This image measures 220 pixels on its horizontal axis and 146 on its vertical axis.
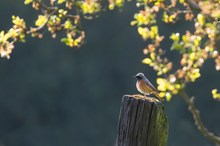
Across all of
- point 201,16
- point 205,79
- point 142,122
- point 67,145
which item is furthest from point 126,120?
point 205,79

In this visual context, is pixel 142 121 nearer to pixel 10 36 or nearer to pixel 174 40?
pixel 174 40

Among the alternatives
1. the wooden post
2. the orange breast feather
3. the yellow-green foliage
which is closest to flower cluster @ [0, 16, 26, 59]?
the yellow-green foliage

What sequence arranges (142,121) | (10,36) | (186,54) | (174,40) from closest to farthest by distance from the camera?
(142,121) < (186,54) < (174,40) < (10,36)

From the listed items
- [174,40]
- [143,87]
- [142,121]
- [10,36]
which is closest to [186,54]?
[174,40]

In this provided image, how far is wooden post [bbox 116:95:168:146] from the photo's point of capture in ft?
15.3

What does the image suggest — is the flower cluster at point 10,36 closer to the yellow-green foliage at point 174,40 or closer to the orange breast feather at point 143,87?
the yellow-green foliage at point 174,40

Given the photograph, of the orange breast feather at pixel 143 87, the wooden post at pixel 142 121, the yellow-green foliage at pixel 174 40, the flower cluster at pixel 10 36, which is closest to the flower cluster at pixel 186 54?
the yellow-green foliage at pixel 174 40

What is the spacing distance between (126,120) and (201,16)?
147 cm

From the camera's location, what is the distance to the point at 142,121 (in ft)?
15.3

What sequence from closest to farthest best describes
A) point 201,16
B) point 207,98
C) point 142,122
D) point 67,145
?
point 142,122 → point 201,16 → point 67,145 → point 207,98

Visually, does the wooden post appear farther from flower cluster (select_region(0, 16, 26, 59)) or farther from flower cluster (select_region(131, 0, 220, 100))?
flower cluster (select_region(0, 16, 26, 59))

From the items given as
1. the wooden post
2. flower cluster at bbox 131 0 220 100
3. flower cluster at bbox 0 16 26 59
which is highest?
flower cluster at bbox 0 16 26 59

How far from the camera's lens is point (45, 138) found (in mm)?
16641

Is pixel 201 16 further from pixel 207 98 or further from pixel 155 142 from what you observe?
pixel 207 98
